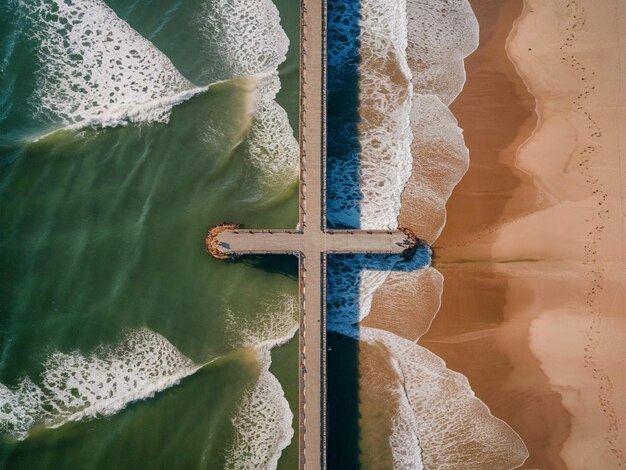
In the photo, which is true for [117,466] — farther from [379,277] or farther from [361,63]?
[361,63]

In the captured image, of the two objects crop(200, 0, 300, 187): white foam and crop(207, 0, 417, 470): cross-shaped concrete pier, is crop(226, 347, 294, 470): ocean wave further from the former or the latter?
crop(200, 0, 300, 187): white foam

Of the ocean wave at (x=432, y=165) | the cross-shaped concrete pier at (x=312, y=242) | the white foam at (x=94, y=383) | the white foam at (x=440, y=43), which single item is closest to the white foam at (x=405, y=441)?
the cross-shaped concrete pier at (x=312, y=242)

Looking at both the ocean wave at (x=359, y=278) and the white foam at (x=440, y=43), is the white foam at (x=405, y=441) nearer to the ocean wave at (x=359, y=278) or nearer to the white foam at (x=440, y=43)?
the ocean wave at (x=359, y=278)

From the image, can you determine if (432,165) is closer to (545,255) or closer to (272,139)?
(545,255)

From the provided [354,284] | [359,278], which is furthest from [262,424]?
[359,278]

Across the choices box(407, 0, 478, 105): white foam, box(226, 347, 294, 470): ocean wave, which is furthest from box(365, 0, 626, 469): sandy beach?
box(226, 347, 294, 470): ocean wave

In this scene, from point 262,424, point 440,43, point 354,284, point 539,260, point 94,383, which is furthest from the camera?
point 440,43
